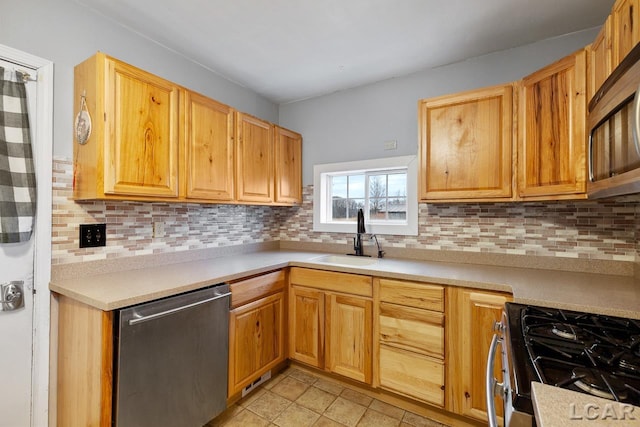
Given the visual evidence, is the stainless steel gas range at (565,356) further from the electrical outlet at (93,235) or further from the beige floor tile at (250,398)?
the electrical outlet at (93,235)

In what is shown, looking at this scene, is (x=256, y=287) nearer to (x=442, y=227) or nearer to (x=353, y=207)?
(x=353, y=207)

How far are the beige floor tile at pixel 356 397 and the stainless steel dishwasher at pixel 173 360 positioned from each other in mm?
813

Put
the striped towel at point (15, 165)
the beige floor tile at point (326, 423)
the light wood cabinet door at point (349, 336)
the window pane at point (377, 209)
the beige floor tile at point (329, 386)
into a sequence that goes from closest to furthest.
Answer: the striped towel at point (15, 165) → the beige floor tile at point (326, 423) → the light wood cabinet door at point (349, 336) → the beige floor tile at point (329, 386) → the window pane at point (377, 209)

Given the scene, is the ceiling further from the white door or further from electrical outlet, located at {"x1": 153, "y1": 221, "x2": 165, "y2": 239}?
electrical outlet, located at {"x1": 153, "y1": 221, "x2": 165, "y2": 239}

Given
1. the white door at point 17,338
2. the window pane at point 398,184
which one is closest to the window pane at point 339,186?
the window pane at point 398,184

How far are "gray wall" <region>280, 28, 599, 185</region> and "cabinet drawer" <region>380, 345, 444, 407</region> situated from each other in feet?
5.04

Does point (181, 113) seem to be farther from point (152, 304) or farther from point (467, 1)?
point (467, 1)

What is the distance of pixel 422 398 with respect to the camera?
5.85ft

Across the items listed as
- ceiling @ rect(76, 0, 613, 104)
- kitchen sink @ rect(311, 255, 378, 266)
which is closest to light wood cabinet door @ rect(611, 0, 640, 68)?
ceiling @ rect(76, 0, 613, 104)

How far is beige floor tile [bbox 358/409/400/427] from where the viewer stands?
69.7 inches

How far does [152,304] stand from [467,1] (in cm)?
225

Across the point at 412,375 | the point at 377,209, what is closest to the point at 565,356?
the point at 412,375

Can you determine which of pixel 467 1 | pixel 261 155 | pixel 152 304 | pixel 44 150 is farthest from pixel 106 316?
pixel 467 1

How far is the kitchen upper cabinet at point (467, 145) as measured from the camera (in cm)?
180
